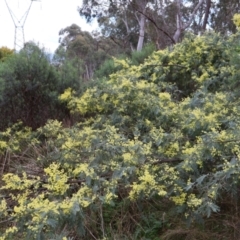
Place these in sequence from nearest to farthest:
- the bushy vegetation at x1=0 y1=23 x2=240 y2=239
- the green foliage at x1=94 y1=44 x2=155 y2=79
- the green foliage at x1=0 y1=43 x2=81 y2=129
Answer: the bushy vegetation at x1=0 y1=23 x2=240 y2=239 < the green foliage at x1=0 y1=43 x2=81 y2=129 < the green foliage at x1=94 y1=44 x2=155 y2=79

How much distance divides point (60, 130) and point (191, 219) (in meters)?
1.95

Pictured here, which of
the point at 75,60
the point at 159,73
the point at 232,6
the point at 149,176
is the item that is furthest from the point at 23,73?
the point at 232,6

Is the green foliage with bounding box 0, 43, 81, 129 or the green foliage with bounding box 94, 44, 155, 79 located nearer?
the green foliage with bounding box 0, 43, 81, 129

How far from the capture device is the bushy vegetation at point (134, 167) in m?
2.69

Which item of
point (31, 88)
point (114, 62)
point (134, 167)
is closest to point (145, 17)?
point (114, 62)

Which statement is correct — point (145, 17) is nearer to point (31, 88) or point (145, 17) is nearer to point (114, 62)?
point (114, 62)

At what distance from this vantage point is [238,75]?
3682mm

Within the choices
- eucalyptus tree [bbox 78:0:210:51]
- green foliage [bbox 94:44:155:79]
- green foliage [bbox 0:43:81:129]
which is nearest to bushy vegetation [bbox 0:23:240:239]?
green foliage [bbox 0:43:81:129]

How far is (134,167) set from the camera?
2896mm

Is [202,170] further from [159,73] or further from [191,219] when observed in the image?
[159,73]

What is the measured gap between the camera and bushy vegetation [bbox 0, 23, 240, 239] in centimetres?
269

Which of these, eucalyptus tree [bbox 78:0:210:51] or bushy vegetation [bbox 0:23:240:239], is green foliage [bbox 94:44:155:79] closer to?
bushy vegetation [bbox 0:23:240:239]

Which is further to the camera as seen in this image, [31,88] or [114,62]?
[114,62]

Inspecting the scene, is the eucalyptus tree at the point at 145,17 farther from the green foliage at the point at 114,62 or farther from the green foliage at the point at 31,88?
the green foliage at the point at 31,88
